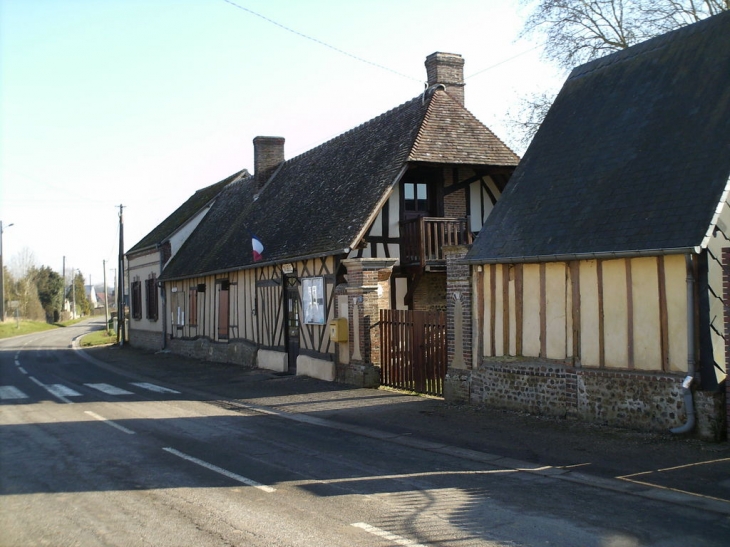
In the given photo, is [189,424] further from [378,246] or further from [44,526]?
[378,246]

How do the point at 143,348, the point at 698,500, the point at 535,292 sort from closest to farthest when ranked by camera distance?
the point at 698,500 < the point at 535,292 < the point at 143,348

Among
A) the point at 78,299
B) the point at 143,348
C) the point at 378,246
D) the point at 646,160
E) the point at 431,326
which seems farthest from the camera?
the point at 78,299

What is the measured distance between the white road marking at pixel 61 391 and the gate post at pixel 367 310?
21.0 ft

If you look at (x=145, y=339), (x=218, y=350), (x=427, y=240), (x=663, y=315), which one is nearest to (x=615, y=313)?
(x=663, y=315)

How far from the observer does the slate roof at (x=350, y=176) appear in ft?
52.3

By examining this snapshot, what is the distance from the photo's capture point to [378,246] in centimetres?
1628

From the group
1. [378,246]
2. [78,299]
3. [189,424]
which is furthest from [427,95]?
[78,299]

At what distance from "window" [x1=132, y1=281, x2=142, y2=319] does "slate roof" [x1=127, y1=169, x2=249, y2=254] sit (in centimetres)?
168

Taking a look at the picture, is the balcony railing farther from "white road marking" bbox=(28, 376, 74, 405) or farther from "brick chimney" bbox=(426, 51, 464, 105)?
"white road marking" bbox=(28, 376, 74, 405)

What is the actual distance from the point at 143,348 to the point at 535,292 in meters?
25.3

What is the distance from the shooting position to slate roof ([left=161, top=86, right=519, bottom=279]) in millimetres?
15945

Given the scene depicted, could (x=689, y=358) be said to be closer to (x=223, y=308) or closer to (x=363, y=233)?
(x=363, y=233)

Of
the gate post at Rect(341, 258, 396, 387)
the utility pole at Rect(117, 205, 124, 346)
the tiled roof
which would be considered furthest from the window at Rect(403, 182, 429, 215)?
the utility pole at Rect(117, 205, 124, 346)

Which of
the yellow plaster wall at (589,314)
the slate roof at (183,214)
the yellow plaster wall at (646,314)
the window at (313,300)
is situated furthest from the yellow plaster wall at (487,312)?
the slate roof at (183,214)
